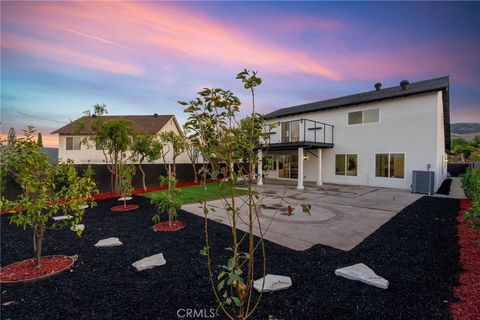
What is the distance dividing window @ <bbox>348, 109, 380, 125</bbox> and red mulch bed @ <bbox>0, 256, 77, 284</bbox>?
1613 centimetres

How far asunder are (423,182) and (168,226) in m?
13.2

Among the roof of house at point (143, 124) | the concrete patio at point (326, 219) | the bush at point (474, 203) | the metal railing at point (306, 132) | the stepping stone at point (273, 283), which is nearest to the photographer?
the stepping stone at point (273, 283)

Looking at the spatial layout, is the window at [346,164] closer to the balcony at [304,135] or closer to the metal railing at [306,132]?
the balcony at [304,135]

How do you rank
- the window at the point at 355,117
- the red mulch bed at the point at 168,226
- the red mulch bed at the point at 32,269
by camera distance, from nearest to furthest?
the red mulch bed at the point at 32,269
the red mulch bed at the point at 168,226
the window at the point at 355,117

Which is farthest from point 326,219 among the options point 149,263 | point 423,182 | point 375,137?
point 375,137

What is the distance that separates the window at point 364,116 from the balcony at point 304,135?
1.46 metres

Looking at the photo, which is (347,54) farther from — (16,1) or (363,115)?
(16,1)

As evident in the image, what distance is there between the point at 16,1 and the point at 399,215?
40.2ft

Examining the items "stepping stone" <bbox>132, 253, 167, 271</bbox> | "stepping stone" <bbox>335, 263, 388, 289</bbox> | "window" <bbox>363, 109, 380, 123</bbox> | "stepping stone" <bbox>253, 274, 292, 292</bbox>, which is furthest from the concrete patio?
"window" <bbox>363, 109, 380, 123</bbox>

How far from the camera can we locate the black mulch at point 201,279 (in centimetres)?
260

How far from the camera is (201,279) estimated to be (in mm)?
3338

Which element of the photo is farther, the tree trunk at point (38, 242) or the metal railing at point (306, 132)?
the metal railing at point (306, 132)

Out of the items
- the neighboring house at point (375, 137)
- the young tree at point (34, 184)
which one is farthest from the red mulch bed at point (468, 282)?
the neighboring house at point (375, 137)

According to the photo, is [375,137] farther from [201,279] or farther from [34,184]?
[34,184]
